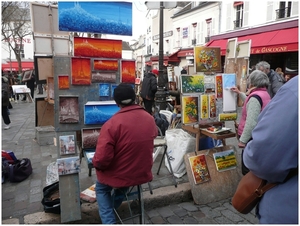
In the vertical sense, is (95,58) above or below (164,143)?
above

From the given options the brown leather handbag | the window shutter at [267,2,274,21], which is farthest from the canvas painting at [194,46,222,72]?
the window shutter at [267,2,274,21]

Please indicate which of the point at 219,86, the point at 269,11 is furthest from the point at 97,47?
the point at 269,11

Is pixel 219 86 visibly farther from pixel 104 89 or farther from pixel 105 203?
pixel 105 203

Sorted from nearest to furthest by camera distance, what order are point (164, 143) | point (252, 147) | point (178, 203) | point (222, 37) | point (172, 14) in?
point (252, 147) < point (178, 203) < point (164, 143) < point (222, 37) < point (172, 14)

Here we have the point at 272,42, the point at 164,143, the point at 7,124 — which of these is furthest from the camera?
the point at 272,42

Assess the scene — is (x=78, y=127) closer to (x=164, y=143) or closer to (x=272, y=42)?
(x=164, y=143)

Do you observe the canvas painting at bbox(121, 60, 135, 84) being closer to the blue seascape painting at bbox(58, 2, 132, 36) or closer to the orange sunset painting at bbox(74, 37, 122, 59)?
the orange sunset painting at bbox(74, 37, 122, 59)

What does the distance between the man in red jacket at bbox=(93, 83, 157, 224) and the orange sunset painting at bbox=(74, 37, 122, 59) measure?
2.04ft

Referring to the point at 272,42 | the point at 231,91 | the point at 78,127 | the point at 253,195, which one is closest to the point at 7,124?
the point at 78,127

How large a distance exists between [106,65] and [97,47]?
0.67 feet

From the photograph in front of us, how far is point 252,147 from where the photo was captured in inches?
48.1

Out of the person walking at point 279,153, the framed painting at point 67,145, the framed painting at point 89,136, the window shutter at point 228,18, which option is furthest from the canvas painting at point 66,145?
the window shutter at point 228,18

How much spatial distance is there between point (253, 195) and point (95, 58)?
1.92 meters

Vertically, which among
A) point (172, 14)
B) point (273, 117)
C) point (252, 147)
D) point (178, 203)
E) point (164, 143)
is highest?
point (172, 14)
